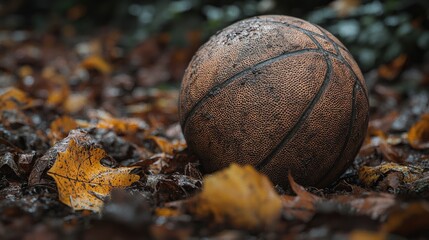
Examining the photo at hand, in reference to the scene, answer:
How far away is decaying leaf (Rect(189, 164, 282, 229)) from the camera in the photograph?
188 centimetres

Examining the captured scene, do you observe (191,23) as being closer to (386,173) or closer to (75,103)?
(75,103)

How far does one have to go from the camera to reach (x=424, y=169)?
2.95 metres

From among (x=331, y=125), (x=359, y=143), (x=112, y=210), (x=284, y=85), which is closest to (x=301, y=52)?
(x=284, y=85)

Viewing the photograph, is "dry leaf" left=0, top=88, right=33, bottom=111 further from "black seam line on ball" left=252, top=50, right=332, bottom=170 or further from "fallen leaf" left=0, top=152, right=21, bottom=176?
"black seam line on ball" left=252, top=50, right=332, bottom=170

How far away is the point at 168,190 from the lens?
250 cm

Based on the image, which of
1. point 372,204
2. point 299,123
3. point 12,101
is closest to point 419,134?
point 299,123

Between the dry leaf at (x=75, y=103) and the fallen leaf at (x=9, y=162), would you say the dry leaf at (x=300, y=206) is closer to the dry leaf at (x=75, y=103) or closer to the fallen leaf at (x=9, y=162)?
the fallen leaf at (x=9, y=162)

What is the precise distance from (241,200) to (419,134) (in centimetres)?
236

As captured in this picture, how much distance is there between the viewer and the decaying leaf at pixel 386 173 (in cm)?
279

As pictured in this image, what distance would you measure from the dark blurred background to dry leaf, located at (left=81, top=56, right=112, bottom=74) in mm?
518

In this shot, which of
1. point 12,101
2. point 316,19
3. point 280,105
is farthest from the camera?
point 316,19

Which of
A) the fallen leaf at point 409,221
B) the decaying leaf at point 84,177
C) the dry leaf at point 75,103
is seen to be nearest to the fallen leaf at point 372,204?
the fallen leaf at point 409,221

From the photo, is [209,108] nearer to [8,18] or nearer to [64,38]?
[64,38]

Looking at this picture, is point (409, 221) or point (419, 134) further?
point (419, 134)
